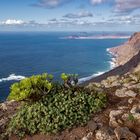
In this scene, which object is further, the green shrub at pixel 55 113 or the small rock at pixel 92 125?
the green shrub at pixel 55 113

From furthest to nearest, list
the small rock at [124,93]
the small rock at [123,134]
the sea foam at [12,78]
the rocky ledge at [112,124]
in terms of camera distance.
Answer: the sea foam at [12,78]
the small rock at [124,93]
the rocky ledge at [112,124]
the small rock at [123,134]

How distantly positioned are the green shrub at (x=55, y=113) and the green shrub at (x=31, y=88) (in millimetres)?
347

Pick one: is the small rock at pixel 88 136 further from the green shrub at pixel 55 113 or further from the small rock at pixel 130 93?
the small rock at pixel 130 93

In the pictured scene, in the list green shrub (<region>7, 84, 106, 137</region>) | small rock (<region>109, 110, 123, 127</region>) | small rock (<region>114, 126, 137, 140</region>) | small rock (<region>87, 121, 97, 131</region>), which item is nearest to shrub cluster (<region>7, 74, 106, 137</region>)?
green shrub (<region>7, 84, 106, 137</region>)

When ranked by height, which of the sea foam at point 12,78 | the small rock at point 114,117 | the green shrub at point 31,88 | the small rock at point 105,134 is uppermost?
the green shrub at point 31,88

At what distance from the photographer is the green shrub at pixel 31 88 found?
14773 millimetres

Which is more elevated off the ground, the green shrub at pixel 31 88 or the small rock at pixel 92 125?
the green shrub at pixel 31 88

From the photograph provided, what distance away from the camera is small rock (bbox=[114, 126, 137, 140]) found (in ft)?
43.9

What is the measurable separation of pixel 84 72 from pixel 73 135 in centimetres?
18108

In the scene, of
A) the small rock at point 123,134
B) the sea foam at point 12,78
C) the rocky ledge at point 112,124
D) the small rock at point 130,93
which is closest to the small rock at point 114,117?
the rocky ledge at point 112,124

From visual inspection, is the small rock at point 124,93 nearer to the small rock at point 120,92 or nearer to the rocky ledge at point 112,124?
the small rock at point 120,92

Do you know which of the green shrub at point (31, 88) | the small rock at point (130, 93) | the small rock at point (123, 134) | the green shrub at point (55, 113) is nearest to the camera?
the small rock at point (123, 134)

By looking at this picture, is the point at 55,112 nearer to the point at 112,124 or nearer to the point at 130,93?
the point at 112,124

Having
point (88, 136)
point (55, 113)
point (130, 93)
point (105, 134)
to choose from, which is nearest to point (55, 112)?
point (55, 113)
